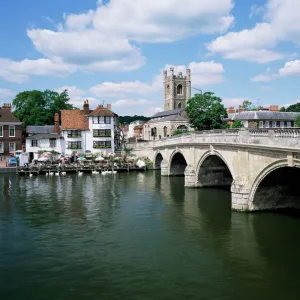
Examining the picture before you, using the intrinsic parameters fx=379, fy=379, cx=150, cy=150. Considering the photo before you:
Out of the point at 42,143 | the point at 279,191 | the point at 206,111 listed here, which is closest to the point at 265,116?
the point at 206,111

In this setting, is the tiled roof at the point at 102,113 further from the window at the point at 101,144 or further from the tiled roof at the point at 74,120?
the window at the point at 101,144

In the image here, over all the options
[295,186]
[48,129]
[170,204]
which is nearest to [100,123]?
[48,129]

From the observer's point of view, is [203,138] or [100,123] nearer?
[203,138]

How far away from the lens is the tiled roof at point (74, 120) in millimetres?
71000

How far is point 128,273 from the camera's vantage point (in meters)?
17.7

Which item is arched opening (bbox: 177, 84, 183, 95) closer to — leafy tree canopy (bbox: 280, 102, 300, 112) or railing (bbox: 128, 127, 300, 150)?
leafy tree canopy (bbox: 280, 102, 300, 112)

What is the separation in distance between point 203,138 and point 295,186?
12562 millimetres

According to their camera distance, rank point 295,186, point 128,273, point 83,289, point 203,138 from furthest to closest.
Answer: point 203,138 → point 295,186 → point 128,273 → point 83,289

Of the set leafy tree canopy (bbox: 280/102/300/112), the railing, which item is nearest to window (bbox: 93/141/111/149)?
the railing

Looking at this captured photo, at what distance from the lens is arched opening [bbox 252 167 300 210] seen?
90.3 ft

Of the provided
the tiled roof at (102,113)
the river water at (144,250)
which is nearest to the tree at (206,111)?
the tiled roof at (102,113)

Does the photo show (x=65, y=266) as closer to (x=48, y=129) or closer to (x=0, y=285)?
(x=0, y=285)

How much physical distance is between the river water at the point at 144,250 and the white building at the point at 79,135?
34464 millimetres

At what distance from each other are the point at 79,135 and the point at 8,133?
501 inches
